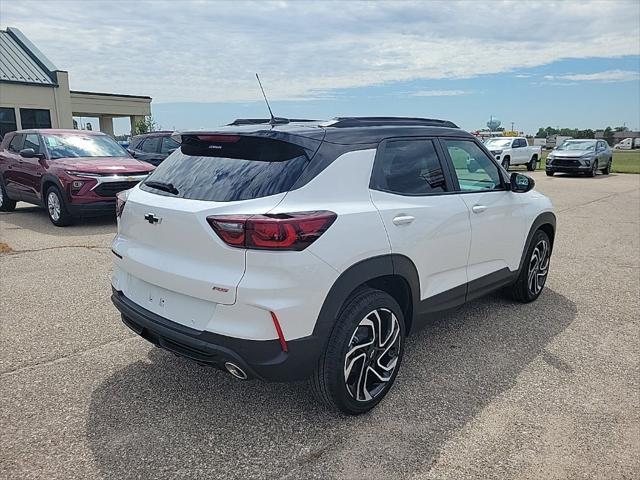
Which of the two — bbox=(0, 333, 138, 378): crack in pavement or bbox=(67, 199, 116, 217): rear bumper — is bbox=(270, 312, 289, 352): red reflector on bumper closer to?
bbox=(0, 333, 138, 378): crack in pavement

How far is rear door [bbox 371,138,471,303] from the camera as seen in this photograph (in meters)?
3.21

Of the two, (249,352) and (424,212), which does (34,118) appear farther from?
(249,352)

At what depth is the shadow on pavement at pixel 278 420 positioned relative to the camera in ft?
8.73

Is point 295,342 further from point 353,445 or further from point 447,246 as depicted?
point 447,246

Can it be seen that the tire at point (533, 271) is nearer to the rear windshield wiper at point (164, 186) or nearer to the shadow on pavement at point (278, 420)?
the shadow on pavement at point (278, 420)

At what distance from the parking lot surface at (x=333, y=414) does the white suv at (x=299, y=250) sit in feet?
1.20

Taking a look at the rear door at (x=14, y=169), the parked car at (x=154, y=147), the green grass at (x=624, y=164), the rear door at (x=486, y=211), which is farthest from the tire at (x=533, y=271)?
the green grass at (x=624, y=164)

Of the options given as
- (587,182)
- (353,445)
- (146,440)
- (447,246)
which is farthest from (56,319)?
(587,182)

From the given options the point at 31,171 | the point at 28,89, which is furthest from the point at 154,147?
the point at 28,89

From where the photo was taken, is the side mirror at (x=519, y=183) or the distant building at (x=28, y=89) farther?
the distant building at (x=28, y=89)

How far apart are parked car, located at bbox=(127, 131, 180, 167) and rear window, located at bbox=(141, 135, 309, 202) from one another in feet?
35.7

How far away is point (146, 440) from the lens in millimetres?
2842

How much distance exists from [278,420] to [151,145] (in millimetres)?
12491

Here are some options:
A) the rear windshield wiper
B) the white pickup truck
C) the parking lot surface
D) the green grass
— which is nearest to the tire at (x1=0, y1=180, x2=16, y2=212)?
the parking lot surface
